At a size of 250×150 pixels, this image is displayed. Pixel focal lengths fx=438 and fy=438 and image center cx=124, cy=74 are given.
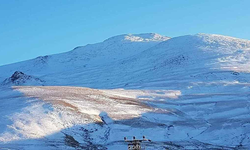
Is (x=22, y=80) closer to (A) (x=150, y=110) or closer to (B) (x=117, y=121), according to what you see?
(A) (x=150, y=110)

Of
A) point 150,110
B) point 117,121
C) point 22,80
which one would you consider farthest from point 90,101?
point 22,80

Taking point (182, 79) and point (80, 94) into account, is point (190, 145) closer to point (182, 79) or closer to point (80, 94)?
point (80, 94)

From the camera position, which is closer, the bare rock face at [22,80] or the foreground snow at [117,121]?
the foreground snow at [117,121]

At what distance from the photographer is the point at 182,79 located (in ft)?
338

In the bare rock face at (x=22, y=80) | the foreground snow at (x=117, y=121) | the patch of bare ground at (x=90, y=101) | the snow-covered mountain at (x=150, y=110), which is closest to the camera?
the foreground snow at (x=117, y=121)

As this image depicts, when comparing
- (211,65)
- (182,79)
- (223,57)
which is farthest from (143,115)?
(223,57)

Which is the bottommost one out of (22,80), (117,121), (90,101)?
(117,121)

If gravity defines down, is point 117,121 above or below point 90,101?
below

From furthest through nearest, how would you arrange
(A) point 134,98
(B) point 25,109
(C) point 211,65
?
1. (C) point 211,65
2. (A) point 134,98
3. (B) point 25,109

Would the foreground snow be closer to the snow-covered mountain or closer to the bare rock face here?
the snow-covered mountain

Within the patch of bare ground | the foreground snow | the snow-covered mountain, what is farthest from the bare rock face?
the foreground snow

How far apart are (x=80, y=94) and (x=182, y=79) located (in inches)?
1539

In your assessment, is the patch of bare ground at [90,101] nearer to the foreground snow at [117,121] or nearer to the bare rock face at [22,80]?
the foreground snow at [117,121]

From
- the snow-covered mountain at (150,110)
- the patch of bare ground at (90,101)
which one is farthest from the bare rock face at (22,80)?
the patch of bare ground at (90,101)
